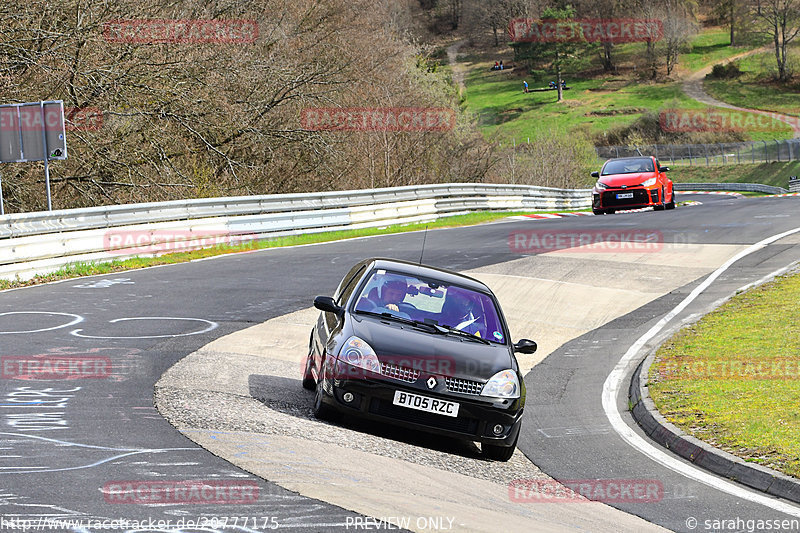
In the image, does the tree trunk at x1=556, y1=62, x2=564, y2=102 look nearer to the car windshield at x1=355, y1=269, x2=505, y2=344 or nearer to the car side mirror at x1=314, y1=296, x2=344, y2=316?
the car windshield at x1=355, y1=269, x2=505, y2=344

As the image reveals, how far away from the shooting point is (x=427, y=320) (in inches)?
348

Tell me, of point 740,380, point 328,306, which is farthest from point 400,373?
point 740,380

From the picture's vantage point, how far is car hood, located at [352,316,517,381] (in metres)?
8.07

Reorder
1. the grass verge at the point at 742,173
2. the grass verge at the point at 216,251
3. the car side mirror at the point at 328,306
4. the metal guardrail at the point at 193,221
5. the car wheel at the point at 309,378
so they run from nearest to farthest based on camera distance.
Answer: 1. the car side mirror at the point at 328,306
2. the car wheel at the point at 309,378
3. the metal guardrail at the point at 193,221
4. the grass verge at the point at 216,251
5. the grass verge at the point at 742,173

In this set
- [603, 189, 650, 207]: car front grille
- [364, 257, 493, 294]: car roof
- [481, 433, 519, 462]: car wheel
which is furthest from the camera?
[603, 189, 650, 207]: car front grille

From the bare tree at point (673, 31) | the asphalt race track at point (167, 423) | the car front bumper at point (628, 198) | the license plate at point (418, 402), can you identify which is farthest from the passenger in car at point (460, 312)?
the bare tree at point (673, 31)

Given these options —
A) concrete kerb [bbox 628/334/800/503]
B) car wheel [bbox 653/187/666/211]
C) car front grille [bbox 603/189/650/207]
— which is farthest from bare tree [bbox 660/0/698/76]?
concrete kerb [bbox 628/334/800/503]

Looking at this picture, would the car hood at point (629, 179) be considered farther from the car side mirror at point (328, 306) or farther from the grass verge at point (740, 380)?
the car side mirror at point (328, 306)

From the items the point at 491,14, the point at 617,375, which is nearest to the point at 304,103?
the point at 617,375

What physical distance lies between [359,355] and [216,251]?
13.3m

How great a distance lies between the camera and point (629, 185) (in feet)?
99.3

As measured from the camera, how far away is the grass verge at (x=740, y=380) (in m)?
8.32

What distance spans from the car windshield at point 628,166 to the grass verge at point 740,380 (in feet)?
50.1

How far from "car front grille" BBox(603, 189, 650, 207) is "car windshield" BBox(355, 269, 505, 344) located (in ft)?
72.1
